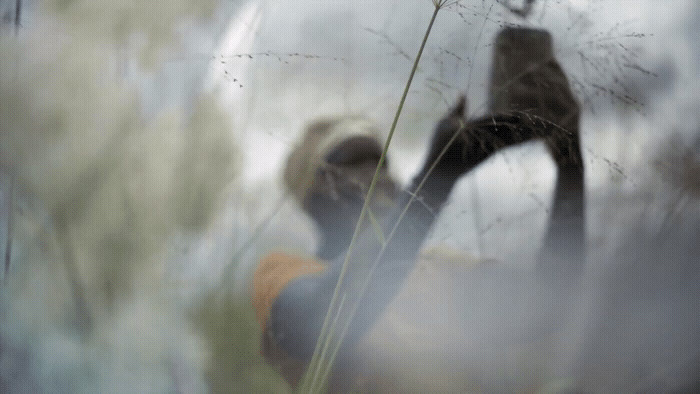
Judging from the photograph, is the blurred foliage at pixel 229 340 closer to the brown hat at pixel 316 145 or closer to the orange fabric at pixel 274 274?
the orange fabric at pixel 274 274

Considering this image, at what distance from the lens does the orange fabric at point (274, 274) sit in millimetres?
542

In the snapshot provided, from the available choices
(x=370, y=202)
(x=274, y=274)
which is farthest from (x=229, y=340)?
(x=370, y=202)

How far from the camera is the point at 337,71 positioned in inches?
22.1

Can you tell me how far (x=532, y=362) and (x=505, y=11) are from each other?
13.0 inches

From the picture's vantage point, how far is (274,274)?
0.55 metres

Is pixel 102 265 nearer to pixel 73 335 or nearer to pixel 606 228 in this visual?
pixel 73 335

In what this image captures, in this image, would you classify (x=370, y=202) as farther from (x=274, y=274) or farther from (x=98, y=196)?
(x=98, y=196)

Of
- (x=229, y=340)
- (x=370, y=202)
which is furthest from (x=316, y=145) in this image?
(x=229, y=340)

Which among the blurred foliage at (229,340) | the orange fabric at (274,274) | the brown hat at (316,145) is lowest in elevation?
the blurred foliage at (229,340)

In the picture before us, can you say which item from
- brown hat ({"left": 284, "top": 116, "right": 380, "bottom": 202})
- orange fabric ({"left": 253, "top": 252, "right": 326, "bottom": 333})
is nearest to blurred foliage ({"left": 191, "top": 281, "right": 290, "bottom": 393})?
orange fabric ({"left": 253, "top": 252, "right": 326, "bottom": 333})

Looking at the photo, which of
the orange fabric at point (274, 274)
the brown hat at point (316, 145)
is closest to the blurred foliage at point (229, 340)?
the orange fabric at point (274, 274)

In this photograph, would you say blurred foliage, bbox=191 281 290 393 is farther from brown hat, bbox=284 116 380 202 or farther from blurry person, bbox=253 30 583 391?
Answer: brown hat, bbox=284 116 380 202

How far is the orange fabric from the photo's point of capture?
1.78ft

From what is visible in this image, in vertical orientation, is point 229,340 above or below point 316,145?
below
